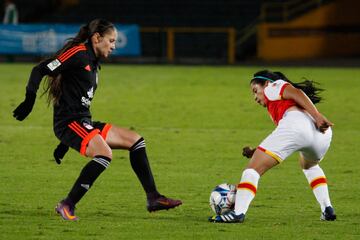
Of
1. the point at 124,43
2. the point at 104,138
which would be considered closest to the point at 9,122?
the point at 104,138

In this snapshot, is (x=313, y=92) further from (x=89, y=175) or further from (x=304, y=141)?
(x=89, y=175)

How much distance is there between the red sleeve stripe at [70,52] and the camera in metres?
8.47

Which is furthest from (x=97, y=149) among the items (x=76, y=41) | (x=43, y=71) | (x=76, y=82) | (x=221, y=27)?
(x=221, y=27)

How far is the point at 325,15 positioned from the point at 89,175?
30456 mm

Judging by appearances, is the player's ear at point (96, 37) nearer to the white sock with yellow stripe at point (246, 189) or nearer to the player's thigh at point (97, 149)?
the player's thigh at point (97, 149)

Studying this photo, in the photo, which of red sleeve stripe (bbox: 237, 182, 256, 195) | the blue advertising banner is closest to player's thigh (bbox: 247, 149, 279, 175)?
red sleeve stripe (bbox: 237, 182, 256, 195)

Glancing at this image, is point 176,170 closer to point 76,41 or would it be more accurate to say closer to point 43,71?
point 76,41

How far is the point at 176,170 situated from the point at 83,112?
3.59m

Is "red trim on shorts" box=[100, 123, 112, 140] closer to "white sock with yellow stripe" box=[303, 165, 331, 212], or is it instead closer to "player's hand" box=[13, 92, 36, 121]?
"player's hand" box=[13, 92, 36, 121]

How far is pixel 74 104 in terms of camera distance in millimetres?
8688

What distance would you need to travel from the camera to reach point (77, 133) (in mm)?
8609

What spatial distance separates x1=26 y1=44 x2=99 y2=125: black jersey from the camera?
28.0 ft

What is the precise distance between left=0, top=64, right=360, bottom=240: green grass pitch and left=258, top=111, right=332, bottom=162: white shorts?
2.18 ft

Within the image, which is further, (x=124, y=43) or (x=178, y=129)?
(x=124, y=43)
